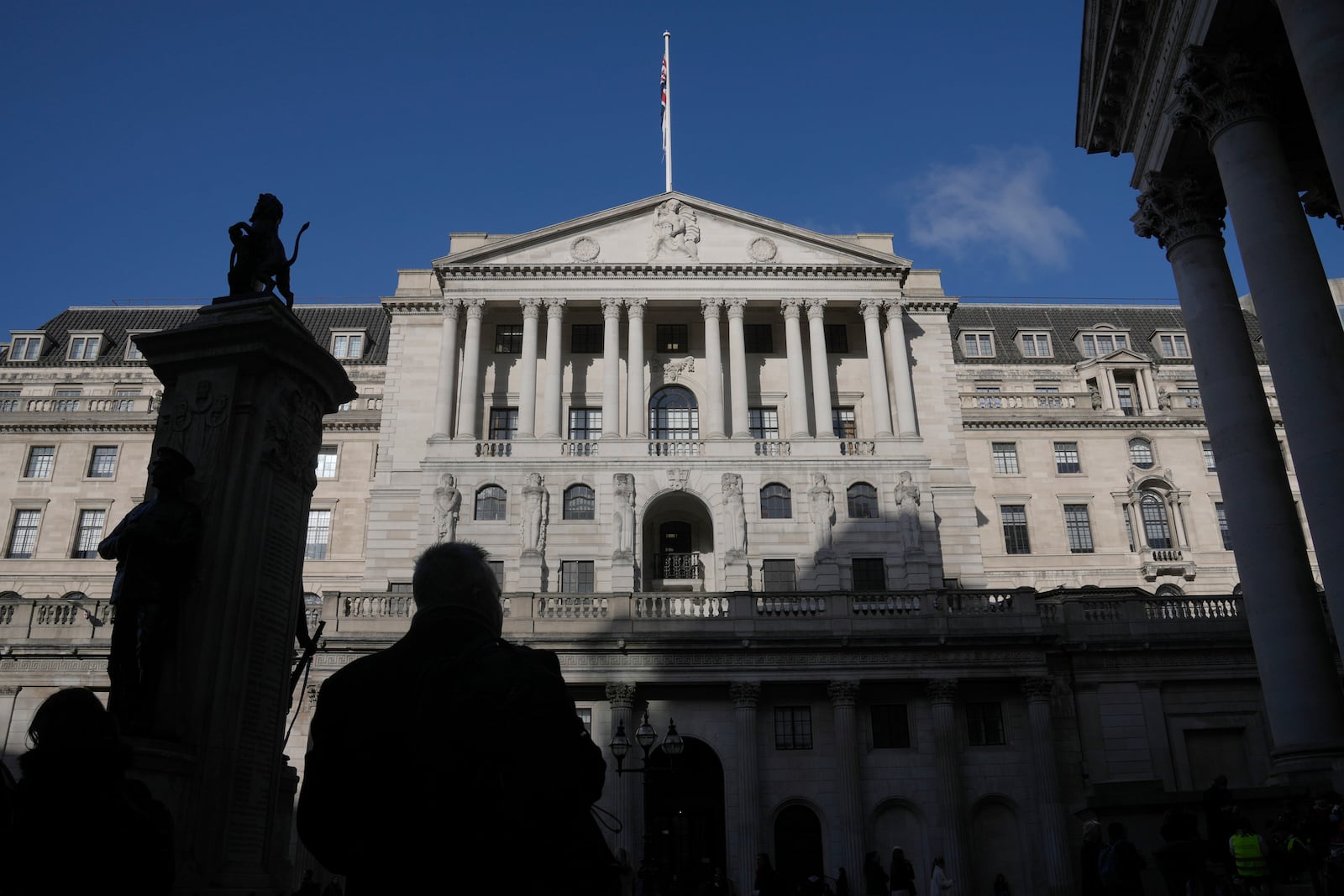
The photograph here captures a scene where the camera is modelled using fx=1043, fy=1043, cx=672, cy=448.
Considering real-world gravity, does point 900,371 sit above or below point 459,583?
above

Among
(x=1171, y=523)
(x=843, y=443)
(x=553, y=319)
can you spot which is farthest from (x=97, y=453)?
(x=1171, y=523)

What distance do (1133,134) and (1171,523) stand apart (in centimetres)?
3949

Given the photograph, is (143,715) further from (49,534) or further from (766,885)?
(49,534)

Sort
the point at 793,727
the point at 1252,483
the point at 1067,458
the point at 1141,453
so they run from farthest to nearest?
the point at 1067,458
the point at 1141,453
the point at 793,727
the point at 1252,483


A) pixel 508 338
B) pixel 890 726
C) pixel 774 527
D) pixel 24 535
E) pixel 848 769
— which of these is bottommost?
pixel 848 769

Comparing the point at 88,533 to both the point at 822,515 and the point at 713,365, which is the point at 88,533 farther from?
the point at 822,515

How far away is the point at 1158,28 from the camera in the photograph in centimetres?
2192

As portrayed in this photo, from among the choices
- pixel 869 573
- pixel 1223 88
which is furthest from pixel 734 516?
pixel 1223 88

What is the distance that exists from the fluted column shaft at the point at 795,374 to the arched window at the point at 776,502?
270 centimetres

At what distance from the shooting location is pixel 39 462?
60.2m

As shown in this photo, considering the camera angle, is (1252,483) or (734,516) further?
(734,516)

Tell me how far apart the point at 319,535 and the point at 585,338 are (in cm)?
1960

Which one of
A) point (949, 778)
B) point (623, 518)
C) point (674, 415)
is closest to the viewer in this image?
point (949, 778)

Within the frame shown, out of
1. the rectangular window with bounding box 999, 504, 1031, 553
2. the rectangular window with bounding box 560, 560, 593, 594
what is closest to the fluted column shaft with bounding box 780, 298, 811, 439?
the rectangular window with bounding box 560, 560, 593, 594
